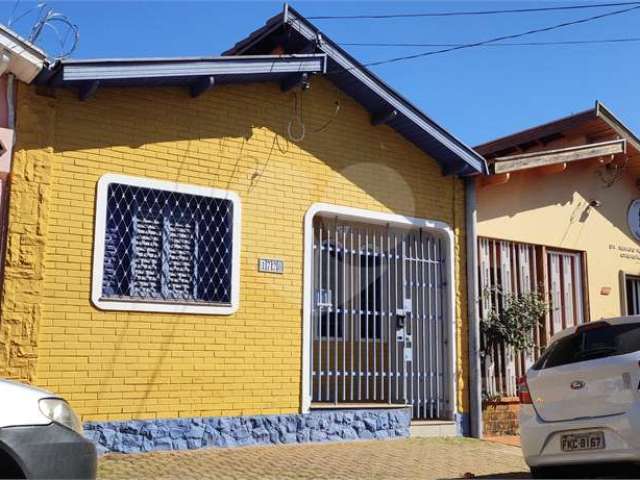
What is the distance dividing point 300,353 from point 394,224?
2432 millimetres

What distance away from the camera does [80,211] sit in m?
8.08

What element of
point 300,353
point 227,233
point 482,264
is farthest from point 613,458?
point 482,264

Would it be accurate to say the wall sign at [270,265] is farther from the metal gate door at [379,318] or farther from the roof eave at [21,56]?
the roof eave at [21,56]

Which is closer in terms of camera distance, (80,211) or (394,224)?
(80,211)

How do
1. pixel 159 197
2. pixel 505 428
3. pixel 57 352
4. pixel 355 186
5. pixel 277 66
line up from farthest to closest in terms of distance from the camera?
pixel 505 428 < pixel 355 186 < pixel 277 66 < pixel 159 197 < pixel 57 352

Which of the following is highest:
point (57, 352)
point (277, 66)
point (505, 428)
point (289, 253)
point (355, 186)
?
point (277, 66)

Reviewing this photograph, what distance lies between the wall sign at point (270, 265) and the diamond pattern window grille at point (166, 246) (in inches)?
16.1

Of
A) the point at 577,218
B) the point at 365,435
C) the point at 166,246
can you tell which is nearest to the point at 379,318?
the point at 365,435

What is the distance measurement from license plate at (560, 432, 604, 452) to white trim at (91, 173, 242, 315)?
13.3 ft

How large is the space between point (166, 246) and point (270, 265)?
1355 millimetres

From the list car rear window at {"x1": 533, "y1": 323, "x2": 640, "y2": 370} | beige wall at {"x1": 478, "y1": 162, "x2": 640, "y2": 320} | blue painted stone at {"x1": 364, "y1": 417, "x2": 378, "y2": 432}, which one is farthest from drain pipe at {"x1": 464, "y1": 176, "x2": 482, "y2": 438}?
car rear window at {"x1": 533, "y1": 323, "x2": 640, "y2": 370}

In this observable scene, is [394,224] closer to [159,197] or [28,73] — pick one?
[159,197]

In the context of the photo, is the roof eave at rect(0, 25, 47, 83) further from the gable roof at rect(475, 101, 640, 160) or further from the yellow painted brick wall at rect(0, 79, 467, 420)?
the gable roof at rect(475, 101, 640, 160)

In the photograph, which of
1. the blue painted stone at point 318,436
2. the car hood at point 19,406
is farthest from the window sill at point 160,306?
the car hood at point 19,406
